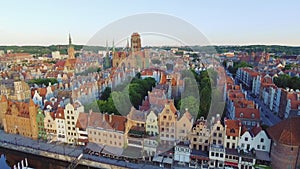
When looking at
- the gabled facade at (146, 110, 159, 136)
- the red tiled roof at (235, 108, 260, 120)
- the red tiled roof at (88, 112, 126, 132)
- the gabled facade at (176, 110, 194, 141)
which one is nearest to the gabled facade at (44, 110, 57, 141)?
the red tiled roof at (88, 112, 126, 132)

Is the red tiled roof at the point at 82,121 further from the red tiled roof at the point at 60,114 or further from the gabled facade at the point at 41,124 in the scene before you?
the gabled facade at the point at 41,124

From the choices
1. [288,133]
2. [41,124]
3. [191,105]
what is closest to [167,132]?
[191,105]

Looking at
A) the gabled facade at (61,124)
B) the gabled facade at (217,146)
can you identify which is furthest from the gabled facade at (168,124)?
the gabled facade at (61,124)

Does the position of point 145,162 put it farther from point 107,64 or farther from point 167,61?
point 107,64

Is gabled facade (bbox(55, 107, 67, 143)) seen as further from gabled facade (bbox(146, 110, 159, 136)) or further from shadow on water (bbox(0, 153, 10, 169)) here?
gabled facade (bbox(146, 110, 159, 136))

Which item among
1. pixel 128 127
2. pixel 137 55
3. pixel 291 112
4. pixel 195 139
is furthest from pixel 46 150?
pixel 137 55

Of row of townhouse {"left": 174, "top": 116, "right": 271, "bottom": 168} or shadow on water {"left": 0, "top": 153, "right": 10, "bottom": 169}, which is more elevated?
row of townhouse {"left": 174, "top": 116, "right": 271, "bottom": 168}
